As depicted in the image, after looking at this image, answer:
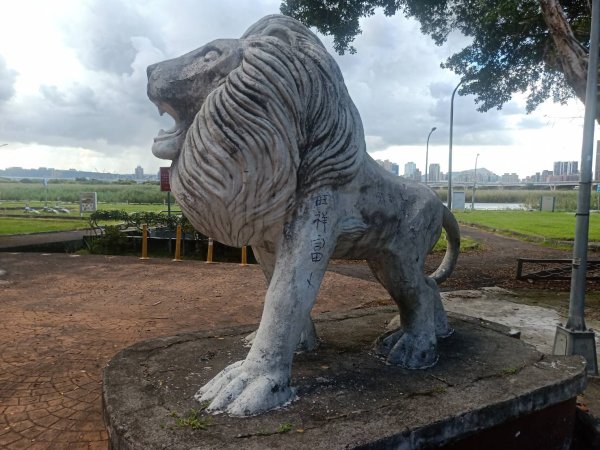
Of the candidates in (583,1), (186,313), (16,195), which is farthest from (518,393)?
(16,195)

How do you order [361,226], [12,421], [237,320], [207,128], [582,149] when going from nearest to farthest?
[207,128], [361,226], [12,421], [582,149], [237,320]

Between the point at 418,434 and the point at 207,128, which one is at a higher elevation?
the point at 207,128

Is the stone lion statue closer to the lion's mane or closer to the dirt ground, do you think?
the lion's mane

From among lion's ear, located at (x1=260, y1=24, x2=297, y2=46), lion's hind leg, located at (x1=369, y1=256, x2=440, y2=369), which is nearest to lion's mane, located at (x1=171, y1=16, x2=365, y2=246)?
lion's ear, located at (x1=260, y1=24, x2=297, y2=46)

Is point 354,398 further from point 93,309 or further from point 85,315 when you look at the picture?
point 93,309

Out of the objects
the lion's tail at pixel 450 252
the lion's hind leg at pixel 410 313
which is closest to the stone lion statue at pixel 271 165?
the lion's hind leg at pixel 410 313

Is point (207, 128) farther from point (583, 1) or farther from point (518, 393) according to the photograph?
point (583, 1)

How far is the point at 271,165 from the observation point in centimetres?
235

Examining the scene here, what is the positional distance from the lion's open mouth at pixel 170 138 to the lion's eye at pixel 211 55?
32 cm

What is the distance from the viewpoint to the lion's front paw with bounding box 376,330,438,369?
118 inches

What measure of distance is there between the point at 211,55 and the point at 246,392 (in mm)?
1735

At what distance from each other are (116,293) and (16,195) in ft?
151

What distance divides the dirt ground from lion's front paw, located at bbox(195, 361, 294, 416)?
1.10 meters

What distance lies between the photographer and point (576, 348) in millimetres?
4273
